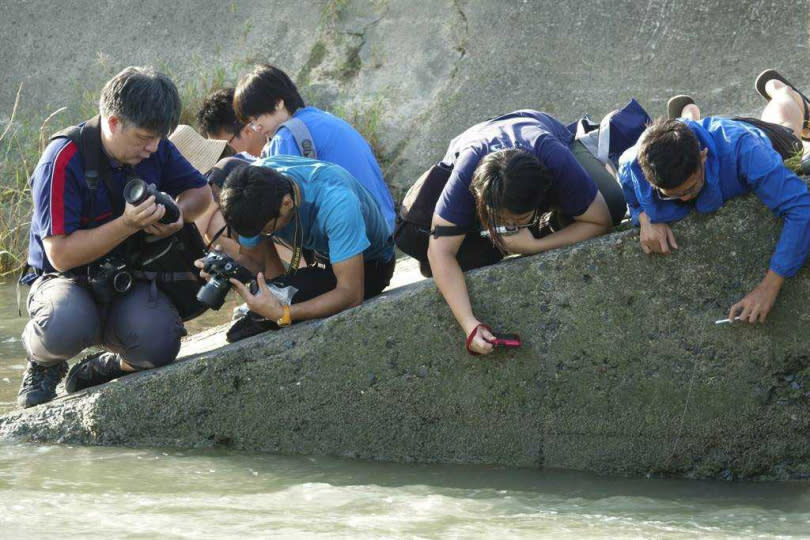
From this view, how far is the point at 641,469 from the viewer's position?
4.01 m

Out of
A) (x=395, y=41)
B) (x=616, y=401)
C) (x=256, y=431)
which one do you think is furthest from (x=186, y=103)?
(x=616, y=401)

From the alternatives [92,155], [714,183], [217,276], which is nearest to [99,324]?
[217,276]

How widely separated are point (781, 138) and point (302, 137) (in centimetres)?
203

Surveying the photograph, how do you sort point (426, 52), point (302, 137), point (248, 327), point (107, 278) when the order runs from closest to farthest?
point (107, 278), point (248, 327), point (302, 137), point (426, 52)

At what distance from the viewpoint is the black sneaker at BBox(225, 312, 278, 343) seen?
4.54 m

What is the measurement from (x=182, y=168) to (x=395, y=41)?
17.1ft

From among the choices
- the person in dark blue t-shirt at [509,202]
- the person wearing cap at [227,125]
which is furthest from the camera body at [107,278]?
the person wearing cap at [227,125]

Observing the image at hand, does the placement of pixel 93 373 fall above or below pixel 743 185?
below

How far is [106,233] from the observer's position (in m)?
4.17

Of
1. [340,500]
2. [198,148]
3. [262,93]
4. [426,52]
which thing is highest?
[426,52]

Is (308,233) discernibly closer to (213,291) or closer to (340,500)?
(213,291)

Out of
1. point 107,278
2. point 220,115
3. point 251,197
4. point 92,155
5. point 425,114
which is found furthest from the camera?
point 425,114

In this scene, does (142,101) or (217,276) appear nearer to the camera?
(142,101)

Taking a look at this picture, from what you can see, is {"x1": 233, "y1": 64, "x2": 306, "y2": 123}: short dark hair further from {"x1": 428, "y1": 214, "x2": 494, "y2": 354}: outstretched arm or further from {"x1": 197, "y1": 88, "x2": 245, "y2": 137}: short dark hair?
{"x1": 428, "y1": 214, "x2": 494, "y2": 354}: outstretched arm
